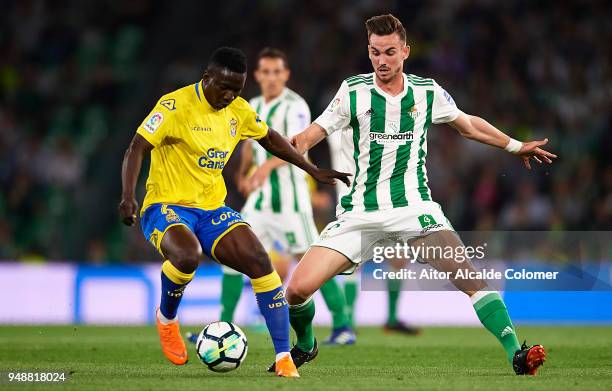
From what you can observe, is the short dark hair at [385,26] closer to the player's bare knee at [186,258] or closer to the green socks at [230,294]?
the player's bare knee at [186,258]

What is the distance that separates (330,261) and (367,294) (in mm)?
6630

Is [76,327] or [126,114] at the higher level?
[126,114]

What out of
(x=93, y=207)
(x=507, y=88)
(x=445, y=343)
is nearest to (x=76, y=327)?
(x=93, y=207)

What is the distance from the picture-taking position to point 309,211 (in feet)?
33.8

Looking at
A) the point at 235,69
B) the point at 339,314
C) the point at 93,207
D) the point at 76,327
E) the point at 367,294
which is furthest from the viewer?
the point at 93,207

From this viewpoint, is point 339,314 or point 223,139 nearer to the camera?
point 223,139

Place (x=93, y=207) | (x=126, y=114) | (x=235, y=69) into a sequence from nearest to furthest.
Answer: (x=235, y=69)
(x=93, y=207)
(x=126, y=114)

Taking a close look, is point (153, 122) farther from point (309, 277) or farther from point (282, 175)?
point (282, 175)

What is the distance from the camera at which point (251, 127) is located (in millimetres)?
7355

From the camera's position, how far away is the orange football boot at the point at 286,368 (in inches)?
267

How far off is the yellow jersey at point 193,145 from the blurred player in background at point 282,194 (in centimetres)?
275

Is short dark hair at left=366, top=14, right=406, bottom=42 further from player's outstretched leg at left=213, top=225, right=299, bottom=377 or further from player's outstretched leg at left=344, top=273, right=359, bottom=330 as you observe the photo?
player's outstretched leg at left=344, top=273, right=359, bottom=330

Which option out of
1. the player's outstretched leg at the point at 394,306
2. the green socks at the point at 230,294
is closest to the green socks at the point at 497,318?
Result: the green socks at the point at 230,294

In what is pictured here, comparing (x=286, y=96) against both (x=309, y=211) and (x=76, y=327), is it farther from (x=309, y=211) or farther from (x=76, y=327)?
(x=76, y=327)
